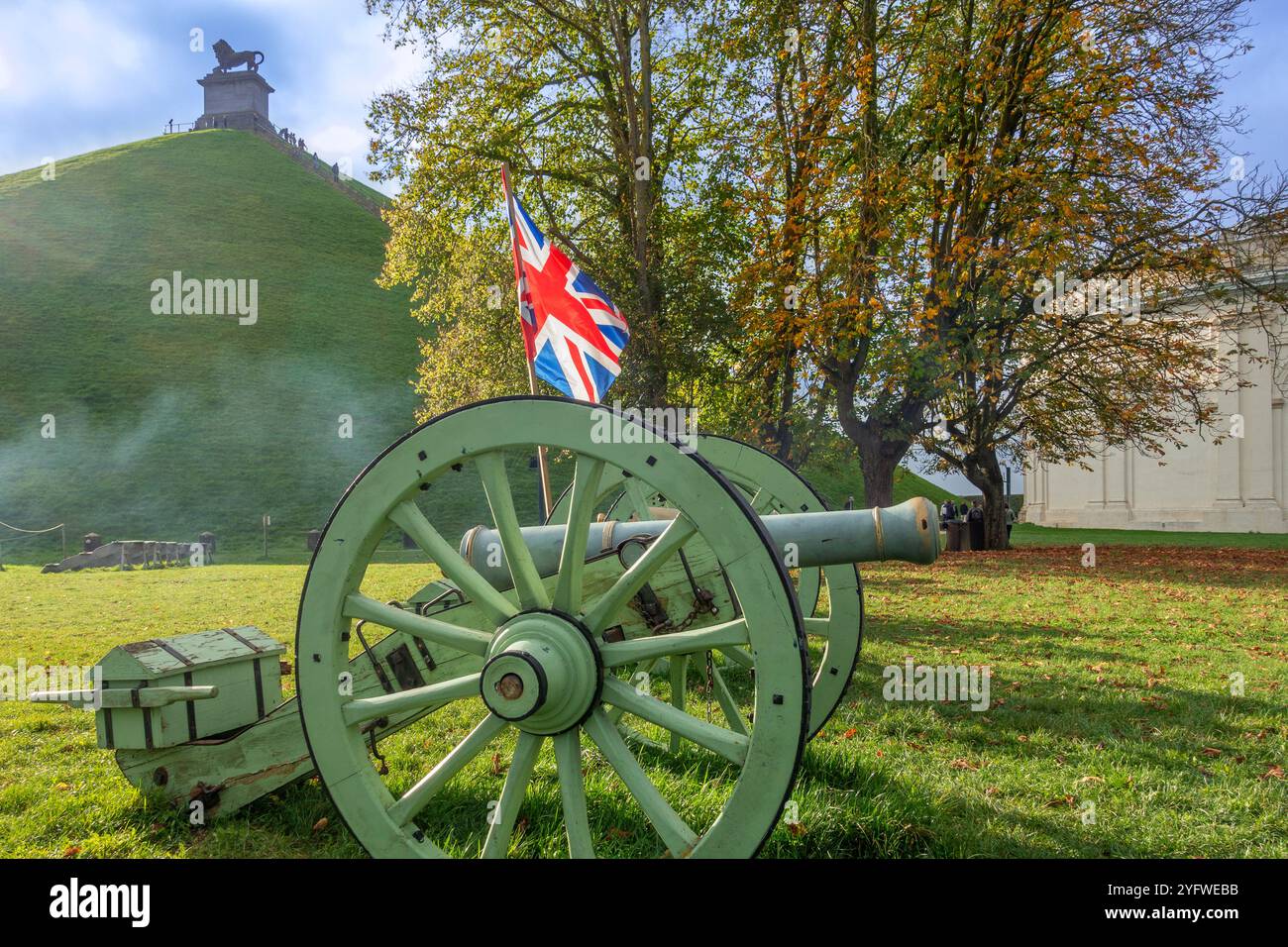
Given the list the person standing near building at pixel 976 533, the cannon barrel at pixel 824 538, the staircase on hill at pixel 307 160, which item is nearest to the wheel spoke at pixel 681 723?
the cannon barrel at pixel 824 538

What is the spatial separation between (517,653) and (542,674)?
0.32 ft

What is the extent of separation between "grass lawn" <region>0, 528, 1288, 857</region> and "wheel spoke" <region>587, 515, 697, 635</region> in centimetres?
111

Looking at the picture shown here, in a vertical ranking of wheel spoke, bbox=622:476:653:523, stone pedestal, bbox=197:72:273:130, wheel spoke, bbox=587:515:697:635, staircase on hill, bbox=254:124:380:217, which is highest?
stone pedestal, bbox=197:72:273:130

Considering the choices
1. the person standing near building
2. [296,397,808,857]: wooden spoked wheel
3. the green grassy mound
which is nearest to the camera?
[296,397,808,857]: wooden spoked wheel

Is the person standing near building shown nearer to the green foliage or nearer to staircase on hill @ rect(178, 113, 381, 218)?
the green foliage

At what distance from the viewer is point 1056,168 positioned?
608 inches

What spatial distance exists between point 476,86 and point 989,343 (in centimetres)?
1097

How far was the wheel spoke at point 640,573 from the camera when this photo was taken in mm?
2430

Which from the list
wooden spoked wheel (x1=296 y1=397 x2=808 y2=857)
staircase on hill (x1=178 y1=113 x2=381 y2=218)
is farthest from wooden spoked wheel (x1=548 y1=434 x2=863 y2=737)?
staircase on hill (x1=178 y1=113 x2=381 y2=218)

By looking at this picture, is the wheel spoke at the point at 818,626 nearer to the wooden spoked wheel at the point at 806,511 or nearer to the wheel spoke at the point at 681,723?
the wooden spoked wheel at the point at 806,511

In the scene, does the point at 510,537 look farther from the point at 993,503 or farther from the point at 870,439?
the point at 993,503

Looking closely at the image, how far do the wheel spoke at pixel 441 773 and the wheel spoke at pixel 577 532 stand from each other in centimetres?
43

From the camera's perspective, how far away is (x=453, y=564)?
2734mm

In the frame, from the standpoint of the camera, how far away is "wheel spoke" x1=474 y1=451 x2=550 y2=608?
262cm
